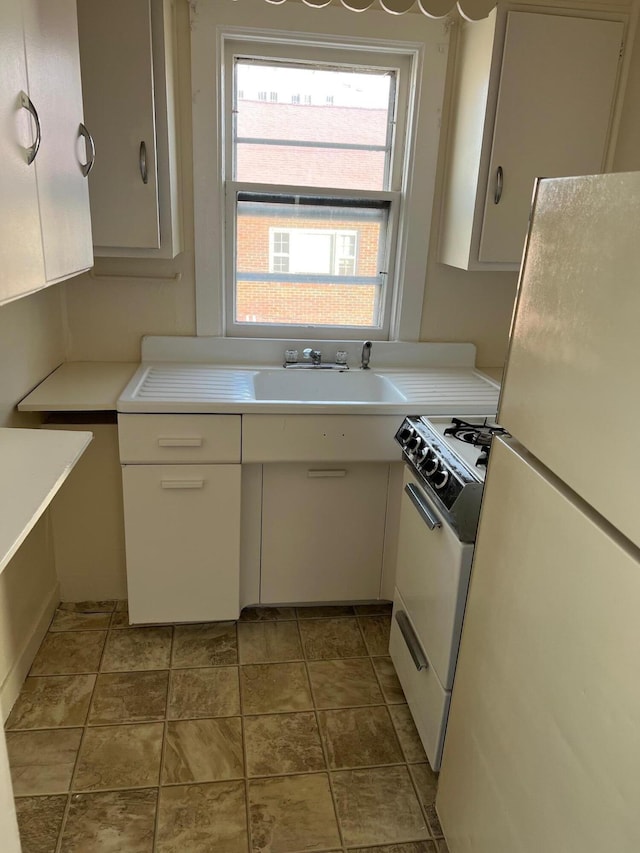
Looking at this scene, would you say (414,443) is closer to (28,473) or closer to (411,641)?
(411,641)

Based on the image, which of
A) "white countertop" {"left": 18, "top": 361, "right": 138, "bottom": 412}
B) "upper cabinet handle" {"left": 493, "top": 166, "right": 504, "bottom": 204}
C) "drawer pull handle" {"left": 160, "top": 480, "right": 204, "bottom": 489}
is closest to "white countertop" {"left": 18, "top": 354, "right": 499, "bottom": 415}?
"white countertop" {"left": 18, "top": 361, "right": 138, "bottom": 412}

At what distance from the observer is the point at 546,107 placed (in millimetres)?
2125

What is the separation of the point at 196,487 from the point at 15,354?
2.34 ft

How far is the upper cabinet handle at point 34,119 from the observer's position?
1.26m

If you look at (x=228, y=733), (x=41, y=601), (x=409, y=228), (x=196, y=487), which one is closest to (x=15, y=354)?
(x=196, y=487)

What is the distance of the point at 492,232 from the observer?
223 cm

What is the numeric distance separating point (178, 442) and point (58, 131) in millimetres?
948

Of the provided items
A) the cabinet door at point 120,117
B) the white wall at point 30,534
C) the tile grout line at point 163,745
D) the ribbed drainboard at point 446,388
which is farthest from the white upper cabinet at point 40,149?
the tile grout line at point 163,745

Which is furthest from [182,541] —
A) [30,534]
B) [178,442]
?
[30,534]

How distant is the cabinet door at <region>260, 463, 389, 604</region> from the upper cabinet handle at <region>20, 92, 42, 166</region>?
47.7 inches

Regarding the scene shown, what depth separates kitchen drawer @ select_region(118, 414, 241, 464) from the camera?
2.02 metres

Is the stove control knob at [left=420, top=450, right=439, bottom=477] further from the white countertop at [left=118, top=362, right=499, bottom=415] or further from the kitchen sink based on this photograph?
the kitchen sink

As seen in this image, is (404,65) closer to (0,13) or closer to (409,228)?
(409,228)

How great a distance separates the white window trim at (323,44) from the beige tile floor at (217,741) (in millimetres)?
1228
